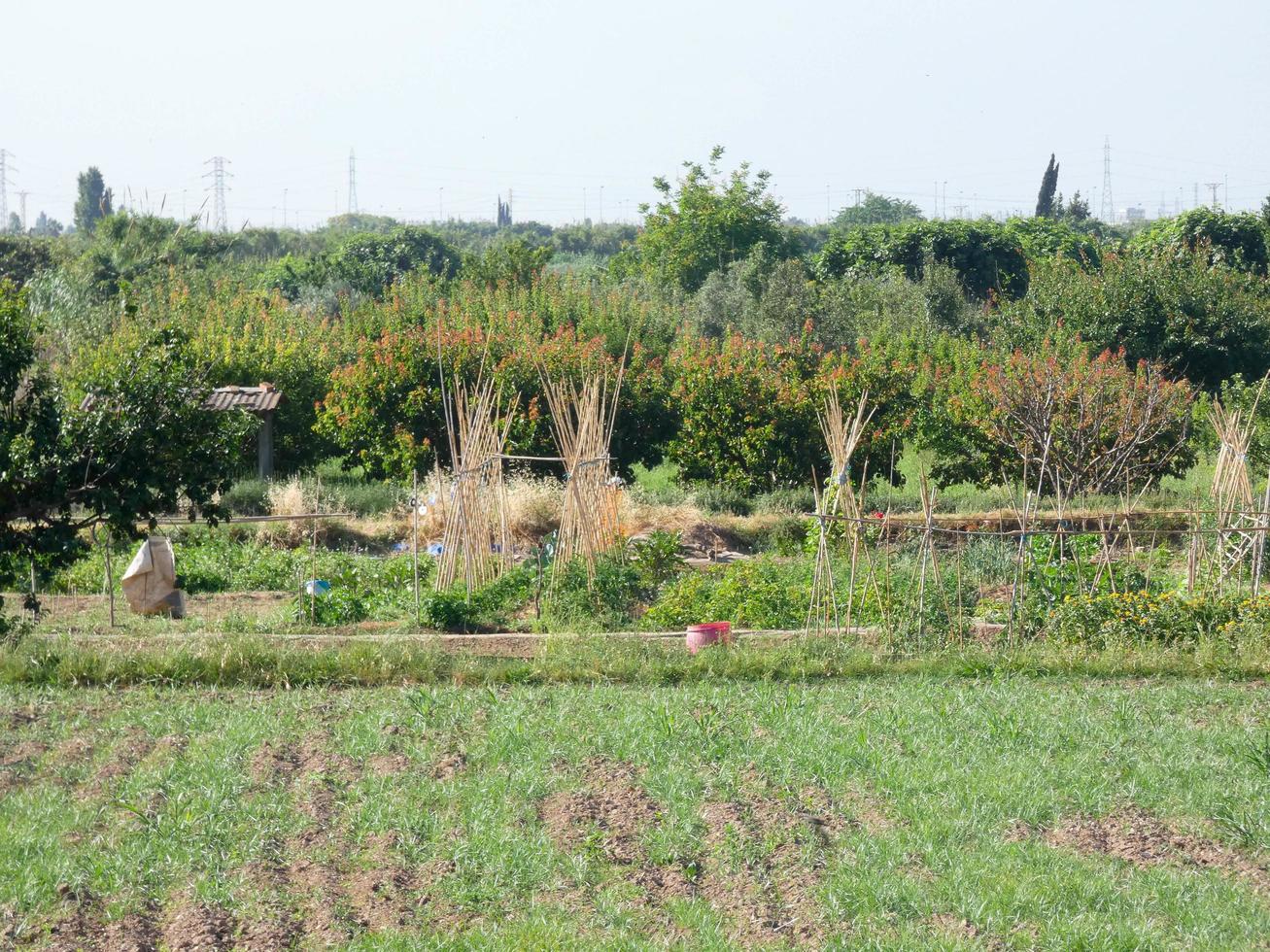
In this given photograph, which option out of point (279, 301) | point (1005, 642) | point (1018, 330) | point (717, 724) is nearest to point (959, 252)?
point (1018, 330)

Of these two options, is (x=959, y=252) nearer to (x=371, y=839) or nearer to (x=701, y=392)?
(x=701, y=392)

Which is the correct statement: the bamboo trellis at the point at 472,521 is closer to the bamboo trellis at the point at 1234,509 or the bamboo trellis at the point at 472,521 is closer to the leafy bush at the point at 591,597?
the leafy bush at the point at 591,597

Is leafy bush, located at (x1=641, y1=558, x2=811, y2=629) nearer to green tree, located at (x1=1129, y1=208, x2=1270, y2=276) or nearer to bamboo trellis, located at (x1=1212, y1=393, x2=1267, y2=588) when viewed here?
bamboo trellis, located at (x1=1212, y1=393, x2=1267, y2=588)

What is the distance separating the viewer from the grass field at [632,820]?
5012 millimetres

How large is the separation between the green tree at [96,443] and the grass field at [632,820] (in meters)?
1.24

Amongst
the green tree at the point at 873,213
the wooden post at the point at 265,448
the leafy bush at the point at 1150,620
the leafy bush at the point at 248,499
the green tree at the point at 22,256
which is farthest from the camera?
the green tree at the point at 873,213

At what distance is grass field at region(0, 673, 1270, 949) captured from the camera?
5.01 metres

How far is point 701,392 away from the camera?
16375mm

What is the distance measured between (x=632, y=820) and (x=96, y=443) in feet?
11.1

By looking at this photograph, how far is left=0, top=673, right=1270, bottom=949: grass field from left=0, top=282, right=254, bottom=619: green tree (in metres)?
1.24

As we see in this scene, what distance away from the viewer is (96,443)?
6.69 metres

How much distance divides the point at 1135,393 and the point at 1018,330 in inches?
336

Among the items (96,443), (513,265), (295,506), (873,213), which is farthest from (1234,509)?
(873,213)

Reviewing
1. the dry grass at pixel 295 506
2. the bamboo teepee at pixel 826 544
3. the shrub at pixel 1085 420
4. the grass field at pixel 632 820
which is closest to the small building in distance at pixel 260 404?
the dry grass at pixel 295 506
